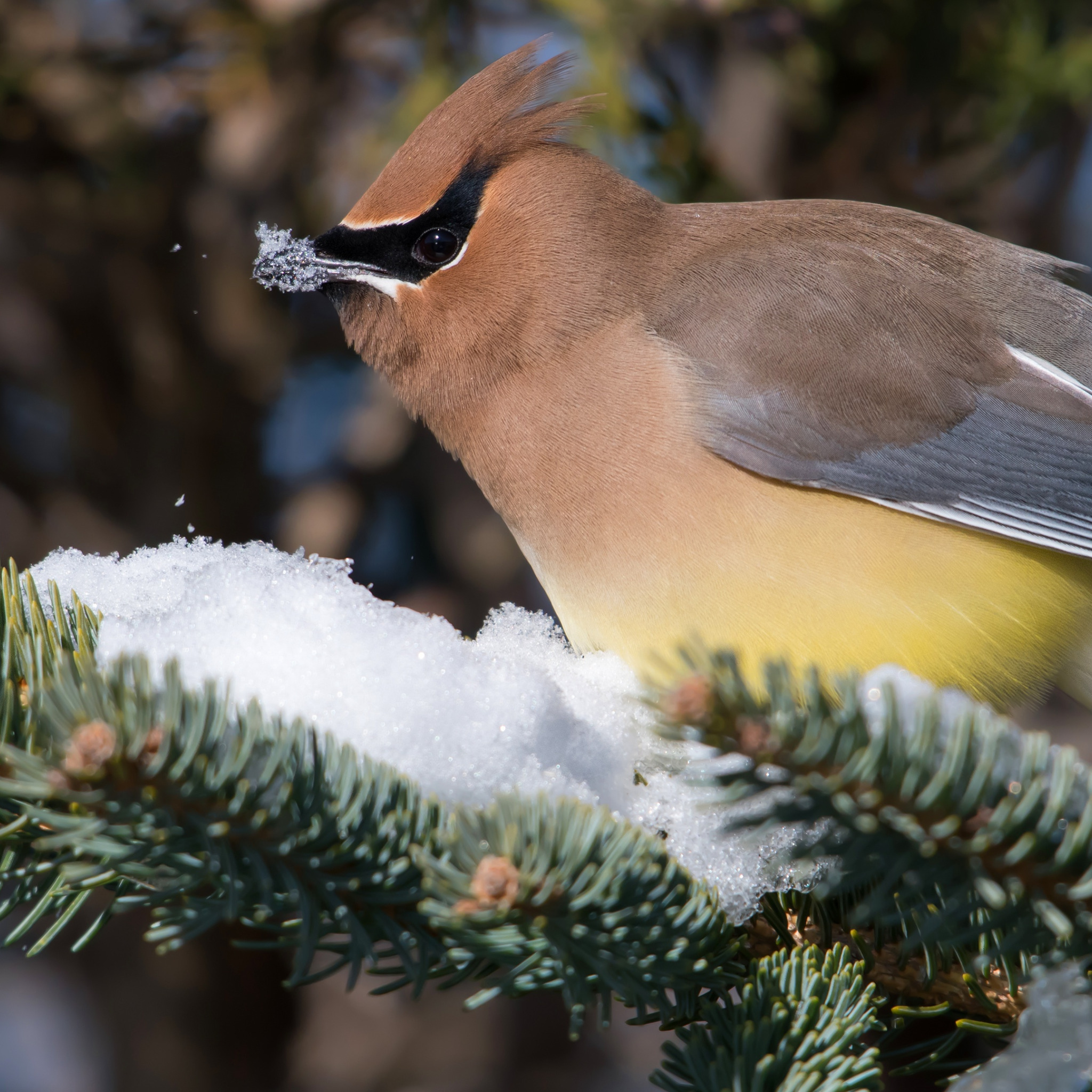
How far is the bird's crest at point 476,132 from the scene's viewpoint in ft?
7.90

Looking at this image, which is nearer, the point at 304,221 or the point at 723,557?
the point at 723,557

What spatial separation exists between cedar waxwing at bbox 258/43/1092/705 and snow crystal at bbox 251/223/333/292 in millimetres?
15

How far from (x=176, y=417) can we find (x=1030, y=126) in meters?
2.47

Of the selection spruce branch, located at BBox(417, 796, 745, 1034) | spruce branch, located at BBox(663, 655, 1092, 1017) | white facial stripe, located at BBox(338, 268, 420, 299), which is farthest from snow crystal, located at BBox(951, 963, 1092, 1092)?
white facial stripe, located at BBox(338, 268, 420, 299)

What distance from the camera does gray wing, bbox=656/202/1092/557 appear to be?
2240 mm

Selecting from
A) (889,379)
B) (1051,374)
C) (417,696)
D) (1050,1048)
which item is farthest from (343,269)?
(1050,1048)

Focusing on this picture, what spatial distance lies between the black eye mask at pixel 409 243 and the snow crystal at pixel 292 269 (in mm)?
19

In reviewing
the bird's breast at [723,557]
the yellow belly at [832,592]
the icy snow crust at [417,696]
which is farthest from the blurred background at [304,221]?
the icy snow crust at [417,696]

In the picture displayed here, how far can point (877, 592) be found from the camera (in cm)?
208

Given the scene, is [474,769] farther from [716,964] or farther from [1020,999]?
[1020,999]

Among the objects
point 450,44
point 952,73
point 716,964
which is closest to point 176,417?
point 450,44

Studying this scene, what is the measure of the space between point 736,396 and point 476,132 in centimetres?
74

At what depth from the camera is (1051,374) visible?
8.05 feet

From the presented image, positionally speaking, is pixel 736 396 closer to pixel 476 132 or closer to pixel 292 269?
pixel 476 132
